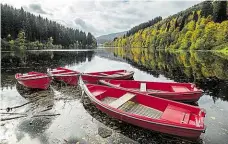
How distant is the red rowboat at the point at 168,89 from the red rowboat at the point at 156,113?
1.28m

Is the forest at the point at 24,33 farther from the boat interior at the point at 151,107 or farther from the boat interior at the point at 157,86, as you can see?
the boat interior at the point at 151,107

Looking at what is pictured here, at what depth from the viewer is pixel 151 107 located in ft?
35.0

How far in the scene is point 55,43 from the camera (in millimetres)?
121188

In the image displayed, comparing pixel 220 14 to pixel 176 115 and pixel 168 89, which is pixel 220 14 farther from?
pixel 176 115

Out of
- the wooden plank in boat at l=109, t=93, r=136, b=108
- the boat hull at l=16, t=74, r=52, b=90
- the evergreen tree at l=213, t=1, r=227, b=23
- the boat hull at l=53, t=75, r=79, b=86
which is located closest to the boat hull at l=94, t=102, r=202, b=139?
the wooden plank in boat at l=109, t=93, r=136, b=108

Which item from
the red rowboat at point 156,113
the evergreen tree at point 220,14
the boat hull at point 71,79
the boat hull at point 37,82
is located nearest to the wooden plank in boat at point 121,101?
the red rowboat at point 156,113

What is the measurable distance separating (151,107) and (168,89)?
4023 millimetres

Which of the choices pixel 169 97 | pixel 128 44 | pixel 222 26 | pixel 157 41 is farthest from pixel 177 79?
pixel 128 44

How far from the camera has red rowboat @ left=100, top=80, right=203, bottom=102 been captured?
11993 mm

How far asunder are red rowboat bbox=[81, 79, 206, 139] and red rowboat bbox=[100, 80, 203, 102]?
128 centimetres

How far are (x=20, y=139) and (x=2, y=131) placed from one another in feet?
4.35

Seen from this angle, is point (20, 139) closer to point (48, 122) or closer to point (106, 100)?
point (48, 122)

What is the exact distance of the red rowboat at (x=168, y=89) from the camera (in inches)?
472

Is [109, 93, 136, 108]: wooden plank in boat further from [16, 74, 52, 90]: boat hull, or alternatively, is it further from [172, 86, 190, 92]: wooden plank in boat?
[16, 74, 52, 90]: boat hull
